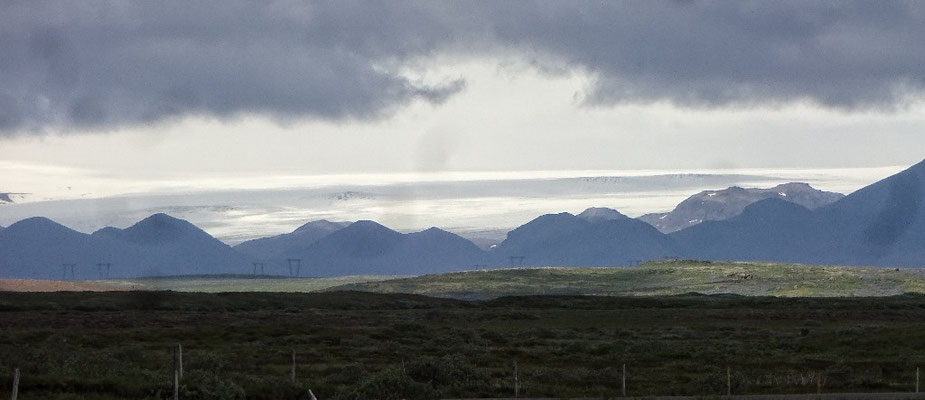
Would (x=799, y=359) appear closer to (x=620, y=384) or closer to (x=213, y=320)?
(x=620, y=384)

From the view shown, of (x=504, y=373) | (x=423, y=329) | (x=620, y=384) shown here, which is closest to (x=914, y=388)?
(x=620, y=384)

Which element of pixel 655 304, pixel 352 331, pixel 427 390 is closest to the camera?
pixel 427 390

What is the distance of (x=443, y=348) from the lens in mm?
78750

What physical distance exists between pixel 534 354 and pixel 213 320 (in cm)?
5283

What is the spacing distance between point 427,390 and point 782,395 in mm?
16099

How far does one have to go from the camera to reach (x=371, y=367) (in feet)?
→ 211

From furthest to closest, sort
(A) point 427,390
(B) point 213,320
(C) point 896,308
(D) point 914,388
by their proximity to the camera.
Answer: (C) point 896,308
(B) point 213,320
(D) point 914,388
(A) point 427,390

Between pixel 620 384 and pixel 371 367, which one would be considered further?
pixel 371 367

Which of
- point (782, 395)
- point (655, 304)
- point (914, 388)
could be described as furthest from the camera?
point (655, 304)

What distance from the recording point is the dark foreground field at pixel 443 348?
49.0m

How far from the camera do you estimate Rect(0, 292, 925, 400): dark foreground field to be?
4899cm

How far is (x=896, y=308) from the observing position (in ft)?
467

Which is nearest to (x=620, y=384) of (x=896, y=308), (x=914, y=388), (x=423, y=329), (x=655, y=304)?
(x=914, y=388)

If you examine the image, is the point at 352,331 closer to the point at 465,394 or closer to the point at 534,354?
the point at 534,354
